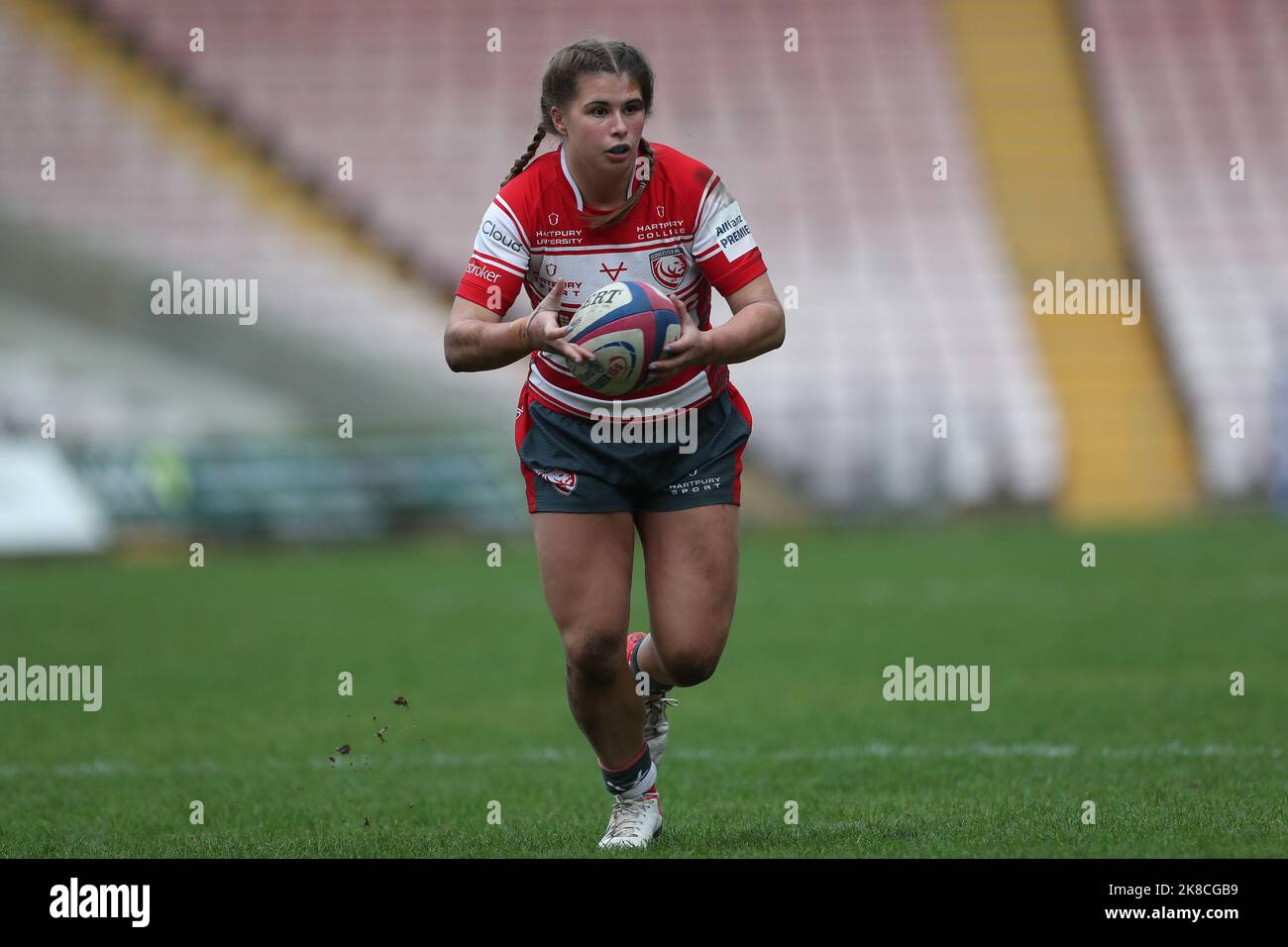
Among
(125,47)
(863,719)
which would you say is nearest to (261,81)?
(125,47)

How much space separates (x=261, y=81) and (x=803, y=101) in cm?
780

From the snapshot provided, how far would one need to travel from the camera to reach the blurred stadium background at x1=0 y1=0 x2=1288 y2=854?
12.4 metres

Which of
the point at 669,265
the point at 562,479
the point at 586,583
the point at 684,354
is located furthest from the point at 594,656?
the point at 669,265

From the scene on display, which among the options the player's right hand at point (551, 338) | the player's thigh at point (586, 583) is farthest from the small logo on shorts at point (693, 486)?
the player's right hand at point (551, 338)

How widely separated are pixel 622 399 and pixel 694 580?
611 millimetres

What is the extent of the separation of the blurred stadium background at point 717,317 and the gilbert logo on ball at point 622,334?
4.49 meters

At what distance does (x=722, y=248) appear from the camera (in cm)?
543

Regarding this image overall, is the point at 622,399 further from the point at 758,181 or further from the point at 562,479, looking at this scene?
the point at 758,181

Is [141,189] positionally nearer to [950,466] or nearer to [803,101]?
[803,101]

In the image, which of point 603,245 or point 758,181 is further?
point 758,181

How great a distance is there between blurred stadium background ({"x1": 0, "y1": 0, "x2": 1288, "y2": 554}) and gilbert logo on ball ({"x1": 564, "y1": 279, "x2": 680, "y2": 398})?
1404 centimetres

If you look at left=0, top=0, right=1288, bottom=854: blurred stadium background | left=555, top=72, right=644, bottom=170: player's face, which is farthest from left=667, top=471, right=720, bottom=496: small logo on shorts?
left=0, top=0, right=1288, bottom=854: blurred stadium background
